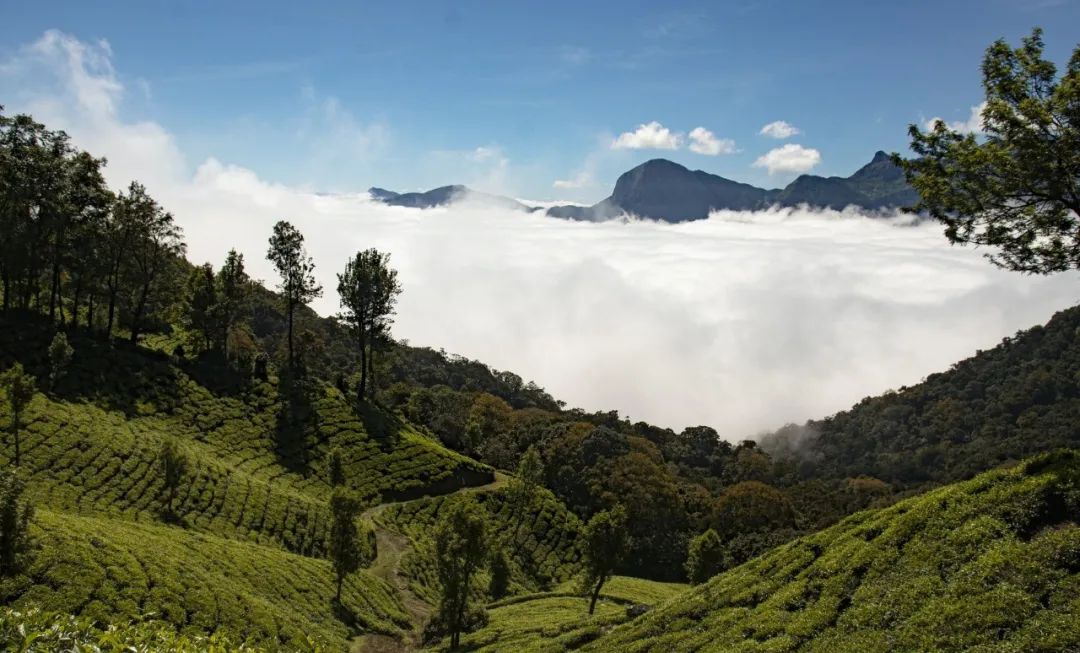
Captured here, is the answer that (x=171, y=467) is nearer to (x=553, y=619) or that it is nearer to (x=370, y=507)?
(x=370, y=507)

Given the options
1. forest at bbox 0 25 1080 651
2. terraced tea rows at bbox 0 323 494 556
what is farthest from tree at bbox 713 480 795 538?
terraced tea rows at bbox 0 323 494 556

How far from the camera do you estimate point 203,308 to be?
3125 inches

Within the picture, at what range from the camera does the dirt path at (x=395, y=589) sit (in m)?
43.5

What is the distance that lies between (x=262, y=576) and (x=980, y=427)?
212 m

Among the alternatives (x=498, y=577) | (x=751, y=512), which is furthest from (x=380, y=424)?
(x=751, y=512)

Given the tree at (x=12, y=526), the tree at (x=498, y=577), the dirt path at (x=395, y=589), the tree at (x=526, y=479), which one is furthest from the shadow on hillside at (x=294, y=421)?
the tree at (x=12, y=526)

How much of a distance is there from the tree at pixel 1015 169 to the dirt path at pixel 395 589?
41.9 m

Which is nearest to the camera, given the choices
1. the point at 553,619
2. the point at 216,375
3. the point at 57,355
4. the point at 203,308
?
the point at 553,619

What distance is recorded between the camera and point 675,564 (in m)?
89.2

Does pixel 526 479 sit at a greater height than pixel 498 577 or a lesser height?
greater

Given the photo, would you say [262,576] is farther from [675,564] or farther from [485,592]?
[675,564]

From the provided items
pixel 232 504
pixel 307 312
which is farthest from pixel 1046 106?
pixel 307 312

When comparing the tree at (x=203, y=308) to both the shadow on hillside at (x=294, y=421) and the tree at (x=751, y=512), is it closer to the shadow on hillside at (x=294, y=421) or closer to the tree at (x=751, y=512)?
the shadow on hillside at (x=294, y=421)

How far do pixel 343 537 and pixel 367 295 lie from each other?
157 feet
